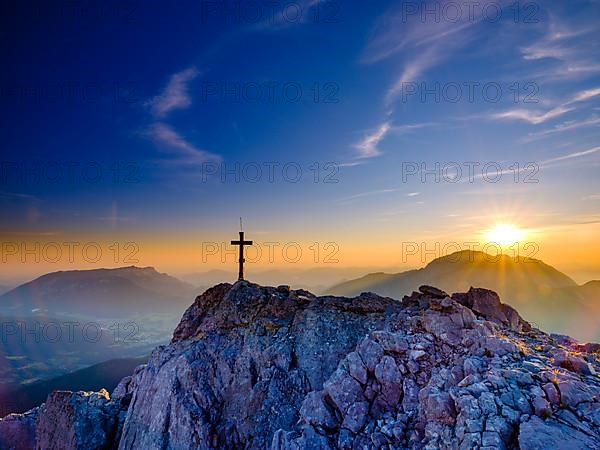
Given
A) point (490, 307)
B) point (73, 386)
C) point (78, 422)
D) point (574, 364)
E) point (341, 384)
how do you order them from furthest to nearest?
point (73, 386) < point (490, 307) < point (78, 422) < point (341, 384) < point (574, 364)

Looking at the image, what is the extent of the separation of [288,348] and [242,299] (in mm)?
5828

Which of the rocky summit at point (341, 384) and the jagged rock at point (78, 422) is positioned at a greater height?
the rocky summit at point (341, 384)

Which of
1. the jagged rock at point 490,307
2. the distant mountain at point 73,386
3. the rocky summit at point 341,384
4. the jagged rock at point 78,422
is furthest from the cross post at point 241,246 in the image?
the distant mountain at point 73,386

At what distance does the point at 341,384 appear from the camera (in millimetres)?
17844

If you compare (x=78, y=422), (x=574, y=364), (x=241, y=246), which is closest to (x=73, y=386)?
(x=78, y=422)

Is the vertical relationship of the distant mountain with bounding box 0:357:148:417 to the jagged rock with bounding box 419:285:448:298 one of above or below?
below

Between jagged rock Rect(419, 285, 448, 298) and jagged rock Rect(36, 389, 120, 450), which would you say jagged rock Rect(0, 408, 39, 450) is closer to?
jagged rock Rect(36, 389, 120, 450)

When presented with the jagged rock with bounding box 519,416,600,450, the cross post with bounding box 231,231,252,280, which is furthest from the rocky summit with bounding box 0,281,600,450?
the cross post with bounding box 231,231,252,280

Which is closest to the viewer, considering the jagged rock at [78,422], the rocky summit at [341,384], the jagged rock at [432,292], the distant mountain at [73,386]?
the rocky summit at [341,384]

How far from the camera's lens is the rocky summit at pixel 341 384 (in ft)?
40.7

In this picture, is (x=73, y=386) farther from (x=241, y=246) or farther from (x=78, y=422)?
(x=241, y=246)

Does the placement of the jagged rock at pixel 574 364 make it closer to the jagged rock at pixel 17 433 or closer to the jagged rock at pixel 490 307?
the jagged rock at pixel 490 307

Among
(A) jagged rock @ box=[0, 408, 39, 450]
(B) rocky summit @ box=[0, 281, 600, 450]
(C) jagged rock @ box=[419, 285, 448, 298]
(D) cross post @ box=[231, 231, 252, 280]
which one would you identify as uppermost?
(D) cross post @ box=[231, 231, 252, 280]

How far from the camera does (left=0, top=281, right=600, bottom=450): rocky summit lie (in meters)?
12.4
